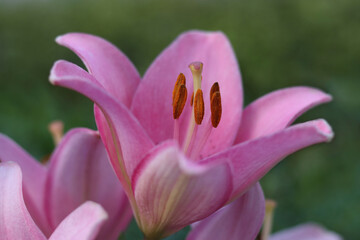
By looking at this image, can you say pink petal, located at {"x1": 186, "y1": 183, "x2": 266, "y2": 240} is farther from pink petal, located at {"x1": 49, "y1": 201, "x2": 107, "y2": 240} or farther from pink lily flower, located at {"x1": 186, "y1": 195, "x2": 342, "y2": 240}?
pink petal, located at {"x1": 49, "y1": 201, "x2": 107, "y2": 240}

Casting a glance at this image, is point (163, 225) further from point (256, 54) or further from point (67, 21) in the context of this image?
point (67, 21)

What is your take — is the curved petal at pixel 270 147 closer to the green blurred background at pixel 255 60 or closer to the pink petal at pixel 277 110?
the pink petal at pixel 277 110

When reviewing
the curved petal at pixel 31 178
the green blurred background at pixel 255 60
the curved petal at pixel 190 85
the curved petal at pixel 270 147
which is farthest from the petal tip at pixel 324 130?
the green blurred background at pixel 255 60

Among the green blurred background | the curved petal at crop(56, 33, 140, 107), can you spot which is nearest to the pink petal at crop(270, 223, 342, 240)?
the green blurred background

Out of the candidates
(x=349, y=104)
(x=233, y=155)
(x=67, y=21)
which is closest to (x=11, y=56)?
(x=67, y=21)

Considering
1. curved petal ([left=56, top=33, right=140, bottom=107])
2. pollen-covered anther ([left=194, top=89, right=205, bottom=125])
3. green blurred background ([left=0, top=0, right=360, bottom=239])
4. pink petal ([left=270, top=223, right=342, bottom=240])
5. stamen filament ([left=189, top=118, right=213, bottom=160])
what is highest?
curved petal ([left=56, top=33, right=140, bottom=107])

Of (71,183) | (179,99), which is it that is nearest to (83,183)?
(71,183)

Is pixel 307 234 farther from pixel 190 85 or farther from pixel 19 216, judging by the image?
pixel 19 216
